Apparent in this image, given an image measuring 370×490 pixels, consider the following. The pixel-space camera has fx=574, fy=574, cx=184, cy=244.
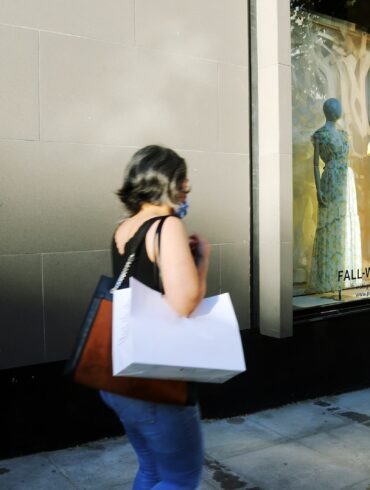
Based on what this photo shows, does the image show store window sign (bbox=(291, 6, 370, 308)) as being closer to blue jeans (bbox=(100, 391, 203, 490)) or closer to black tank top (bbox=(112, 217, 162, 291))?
blue jeans (bbox=(100, 391, 203, 490))

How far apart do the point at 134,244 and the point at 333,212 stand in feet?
13.5

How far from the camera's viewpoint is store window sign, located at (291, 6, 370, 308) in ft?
18.1

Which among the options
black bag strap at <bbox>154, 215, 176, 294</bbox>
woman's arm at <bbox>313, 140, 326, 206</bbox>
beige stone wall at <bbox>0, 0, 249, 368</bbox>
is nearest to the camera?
black bag strap at <bbox>154, 215, 176, 294</bbox>

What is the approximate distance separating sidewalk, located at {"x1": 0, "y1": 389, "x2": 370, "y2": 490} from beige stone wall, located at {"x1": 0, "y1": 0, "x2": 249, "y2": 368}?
689 millimetres

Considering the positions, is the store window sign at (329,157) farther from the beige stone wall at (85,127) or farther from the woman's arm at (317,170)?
the beige stone wall at (85,127)

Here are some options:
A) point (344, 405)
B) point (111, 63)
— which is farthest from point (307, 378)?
point (111, 63)

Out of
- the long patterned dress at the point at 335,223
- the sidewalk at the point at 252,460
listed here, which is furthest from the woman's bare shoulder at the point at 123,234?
the long patterned dress at the point at 335,223

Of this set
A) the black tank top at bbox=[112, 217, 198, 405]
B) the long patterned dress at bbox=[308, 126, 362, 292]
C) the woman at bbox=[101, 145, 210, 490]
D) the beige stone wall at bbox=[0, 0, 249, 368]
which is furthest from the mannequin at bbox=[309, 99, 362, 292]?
the black tank top at bbox=[112, 217, 198, 405]

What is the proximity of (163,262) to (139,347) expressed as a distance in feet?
0.95

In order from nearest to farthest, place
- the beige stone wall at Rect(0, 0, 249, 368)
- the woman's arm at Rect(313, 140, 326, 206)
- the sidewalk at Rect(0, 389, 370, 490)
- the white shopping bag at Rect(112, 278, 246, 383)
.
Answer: the white shopping bag at Rect(112, 278, 246, 383)
the sidewalk at Rect(0, 389, 370, 490)
the beige stone wall at Rect(0, 0, 249, 368)
the woman's arm at Rect(313, 140, 326, 206)

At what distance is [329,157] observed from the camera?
225 inches

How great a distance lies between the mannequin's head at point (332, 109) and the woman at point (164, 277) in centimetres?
391

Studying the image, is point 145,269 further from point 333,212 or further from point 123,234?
point 333,212

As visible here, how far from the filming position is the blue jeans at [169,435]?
1.97 metres
